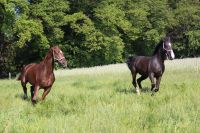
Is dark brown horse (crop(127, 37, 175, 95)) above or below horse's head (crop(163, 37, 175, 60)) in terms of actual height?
below

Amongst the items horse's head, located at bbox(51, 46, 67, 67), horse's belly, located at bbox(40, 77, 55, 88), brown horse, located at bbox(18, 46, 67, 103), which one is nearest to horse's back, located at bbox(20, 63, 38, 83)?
brown horse, located at bbox(18, 46, 67, 103)

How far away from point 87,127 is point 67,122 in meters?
0.72

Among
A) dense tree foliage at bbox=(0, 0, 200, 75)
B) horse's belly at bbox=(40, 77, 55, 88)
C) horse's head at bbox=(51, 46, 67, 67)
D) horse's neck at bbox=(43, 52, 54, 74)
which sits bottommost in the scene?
dense tree foliage at bbox=(0, 0, 200, 75)

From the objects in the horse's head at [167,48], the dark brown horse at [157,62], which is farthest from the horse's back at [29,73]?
the horse's head at [167,48]

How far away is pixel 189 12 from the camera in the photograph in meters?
66.9

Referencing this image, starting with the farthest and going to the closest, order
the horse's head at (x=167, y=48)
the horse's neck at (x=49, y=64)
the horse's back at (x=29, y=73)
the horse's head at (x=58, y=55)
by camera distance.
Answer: the horse's head at (x=167, y=48), the horse's back at (x=29, y=73), the horse's neck at (x=49, y=64), the horse's head at (x=58, y=55)

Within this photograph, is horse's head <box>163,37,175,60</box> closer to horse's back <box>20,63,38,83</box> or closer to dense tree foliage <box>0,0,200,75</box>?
horse's back <box>20,63,38,83</box>

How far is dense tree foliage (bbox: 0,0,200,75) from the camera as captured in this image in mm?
45431

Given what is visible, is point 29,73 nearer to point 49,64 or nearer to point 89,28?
point 49,64

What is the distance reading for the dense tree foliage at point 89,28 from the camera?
149 feet

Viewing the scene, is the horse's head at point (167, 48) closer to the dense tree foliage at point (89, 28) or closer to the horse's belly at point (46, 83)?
the horse's belly at point (46, 83)

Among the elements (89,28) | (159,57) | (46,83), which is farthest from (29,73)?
(89,28)

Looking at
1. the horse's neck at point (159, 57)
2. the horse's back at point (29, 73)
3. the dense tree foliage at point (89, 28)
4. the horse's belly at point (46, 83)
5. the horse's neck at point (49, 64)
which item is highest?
the horse's neck at point (49, 64)

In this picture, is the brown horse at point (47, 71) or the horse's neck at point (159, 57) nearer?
the brown horse at point (47, 71)
